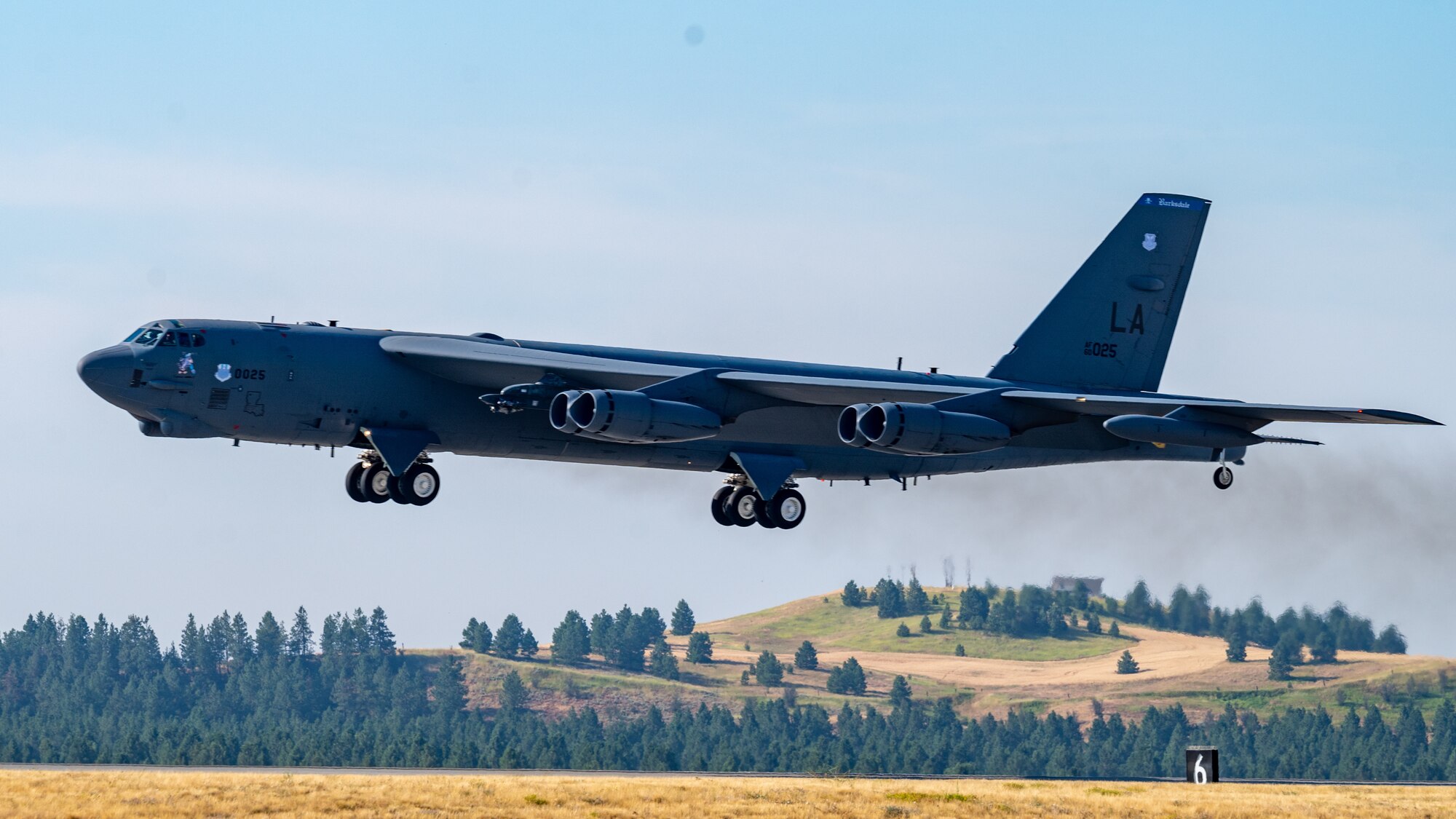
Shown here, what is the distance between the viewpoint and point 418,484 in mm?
32406

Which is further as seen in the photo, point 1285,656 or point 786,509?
point 1285,656

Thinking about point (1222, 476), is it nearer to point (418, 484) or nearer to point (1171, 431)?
point (1171, 431)

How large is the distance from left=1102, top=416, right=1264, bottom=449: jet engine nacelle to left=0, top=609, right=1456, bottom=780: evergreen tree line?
228 feet

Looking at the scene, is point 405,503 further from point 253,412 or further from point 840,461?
point 840,461

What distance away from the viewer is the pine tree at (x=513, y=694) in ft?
433

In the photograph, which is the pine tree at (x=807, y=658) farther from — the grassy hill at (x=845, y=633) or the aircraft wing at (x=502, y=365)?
the aircraft wing at (x=502, y=365)

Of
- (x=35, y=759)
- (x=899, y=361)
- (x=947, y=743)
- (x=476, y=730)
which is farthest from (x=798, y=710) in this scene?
(x=899, y=361)

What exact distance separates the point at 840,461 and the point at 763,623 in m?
126

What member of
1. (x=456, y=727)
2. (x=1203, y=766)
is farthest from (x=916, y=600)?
(x=1203, y=766)

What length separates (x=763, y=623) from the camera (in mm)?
160625

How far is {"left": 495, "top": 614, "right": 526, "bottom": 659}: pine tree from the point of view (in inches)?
5468

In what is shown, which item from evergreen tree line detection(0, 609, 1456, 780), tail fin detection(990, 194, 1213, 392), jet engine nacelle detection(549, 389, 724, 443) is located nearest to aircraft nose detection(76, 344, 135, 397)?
jet engine nacelle detection(549, 389, 724, 443)

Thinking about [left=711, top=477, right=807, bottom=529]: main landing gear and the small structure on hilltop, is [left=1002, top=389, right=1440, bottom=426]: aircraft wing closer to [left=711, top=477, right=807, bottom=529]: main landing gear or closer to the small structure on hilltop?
[left=711, top=477, right=807, bottom=529]: main landing gear

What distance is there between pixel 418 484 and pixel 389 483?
0.49m
